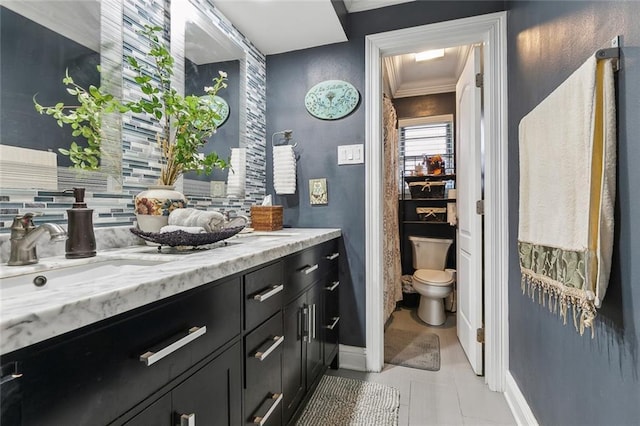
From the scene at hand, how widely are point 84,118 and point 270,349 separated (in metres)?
1.02

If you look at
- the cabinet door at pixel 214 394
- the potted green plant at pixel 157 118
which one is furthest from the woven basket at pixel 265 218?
the cabinet door at pixel 214 394

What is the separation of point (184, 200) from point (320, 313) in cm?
93

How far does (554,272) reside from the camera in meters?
1.01

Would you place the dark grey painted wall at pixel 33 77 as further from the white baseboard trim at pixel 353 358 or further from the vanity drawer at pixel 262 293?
the white baseboard trim at pixel 353 358

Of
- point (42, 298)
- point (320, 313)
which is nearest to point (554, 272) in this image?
point (320, 313)

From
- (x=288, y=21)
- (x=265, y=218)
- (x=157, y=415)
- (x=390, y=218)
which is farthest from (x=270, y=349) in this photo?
(x=390, y=218)

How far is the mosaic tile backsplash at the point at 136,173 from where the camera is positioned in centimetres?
91

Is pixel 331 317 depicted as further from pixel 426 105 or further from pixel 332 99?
pixel 426 105

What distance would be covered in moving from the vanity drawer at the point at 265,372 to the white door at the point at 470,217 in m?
1.40

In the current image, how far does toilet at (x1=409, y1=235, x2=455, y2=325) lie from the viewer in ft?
8.70

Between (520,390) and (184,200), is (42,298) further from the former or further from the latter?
(520,390)

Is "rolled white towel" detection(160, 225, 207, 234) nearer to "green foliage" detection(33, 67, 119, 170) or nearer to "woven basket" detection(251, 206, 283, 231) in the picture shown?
"green foliage" detection(33, 67, 119, 170)

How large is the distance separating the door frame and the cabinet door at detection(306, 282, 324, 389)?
1.53ft

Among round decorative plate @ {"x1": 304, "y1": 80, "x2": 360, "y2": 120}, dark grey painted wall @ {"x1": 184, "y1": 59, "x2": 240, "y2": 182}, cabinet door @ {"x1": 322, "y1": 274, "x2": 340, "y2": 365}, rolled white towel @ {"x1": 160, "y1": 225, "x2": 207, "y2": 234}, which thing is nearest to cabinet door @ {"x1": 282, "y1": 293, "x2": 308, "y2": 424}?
cabinet door @ {"x1": 322, "y1": 274, "x2": 340, "y2": 365}
